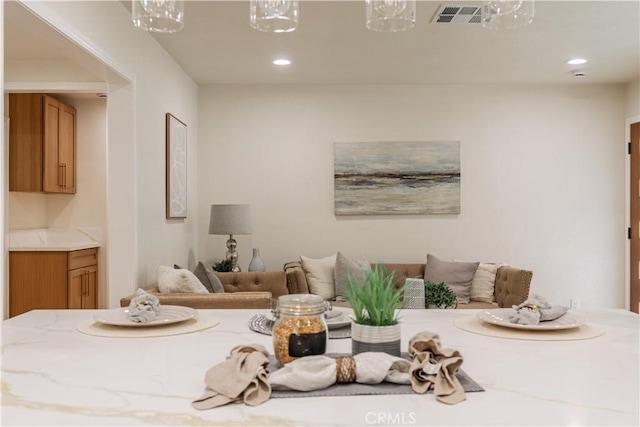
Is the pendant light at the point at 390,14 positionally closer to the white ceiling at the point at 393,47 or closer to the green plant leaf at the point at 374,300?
the green plant leaf at the point at 374,300

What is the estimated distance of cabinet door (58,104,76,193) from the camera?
5.66 meters

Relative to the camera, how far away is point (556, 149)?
5859mm

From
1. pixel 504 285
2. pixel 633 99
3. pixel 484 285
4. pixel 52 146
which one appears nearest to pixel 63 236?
pixel 52 146

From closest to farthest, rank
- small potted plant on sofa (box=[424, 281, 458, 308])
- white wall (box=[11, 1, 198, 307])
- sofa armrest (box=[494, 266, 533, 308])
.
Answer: white wall (box=[11, 1, 198, 307])
small potted plant on sofa (box=[424, 281, 458, 308])
sofa armrest (box=[494, 266, 533, 308])

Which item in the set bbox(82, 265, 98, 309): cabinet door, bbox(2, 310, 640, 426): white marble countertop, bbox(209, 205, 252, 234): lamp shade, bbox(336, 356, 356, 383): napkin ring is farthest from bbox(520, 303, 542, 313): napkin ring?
bbox(82, 265, 98, 309): cabinet door

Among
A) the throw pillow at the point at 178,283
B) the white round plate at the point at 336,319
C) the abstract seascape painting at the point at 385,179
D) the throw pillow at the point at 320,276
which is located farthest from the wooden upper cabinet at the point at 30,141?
the white round plate at the point at 336,319

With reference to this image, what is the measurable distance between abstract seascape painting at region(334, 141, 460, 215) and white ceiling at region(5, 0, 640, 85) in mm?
675

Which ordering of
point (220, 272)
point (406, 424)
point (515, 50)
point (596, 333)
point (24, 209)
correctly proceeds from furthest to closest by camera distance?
1. point (24, 209)
2. point (220, 272)
3. point (515, 50)
4. point (596, 333)
5. point (406, 424)

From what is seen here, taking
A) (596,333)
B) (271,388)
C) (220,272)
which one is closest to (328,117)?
(220,272)

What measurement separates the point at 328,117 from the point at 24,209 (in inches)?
123

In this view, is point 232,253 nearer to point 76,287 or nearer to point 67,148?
point 76,287

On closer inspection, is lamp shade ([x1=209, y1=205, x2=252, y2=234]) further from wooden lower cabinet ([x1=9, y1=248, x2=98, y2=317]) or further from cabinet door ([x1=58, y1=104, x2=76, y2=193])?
cabinet door ([x1=58, y1=104, x2=76, y2=193])

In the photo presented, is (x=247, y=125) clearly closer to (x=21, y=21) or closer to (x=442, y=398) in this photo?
(x=21, y=21)

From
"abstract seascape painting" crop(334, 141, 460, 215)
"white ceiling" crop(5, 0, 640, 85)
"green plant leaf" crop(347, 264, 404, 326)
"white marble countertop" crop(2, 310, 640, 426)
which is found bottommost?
"white marble countertop" crop(2, 310, 640, 426)
